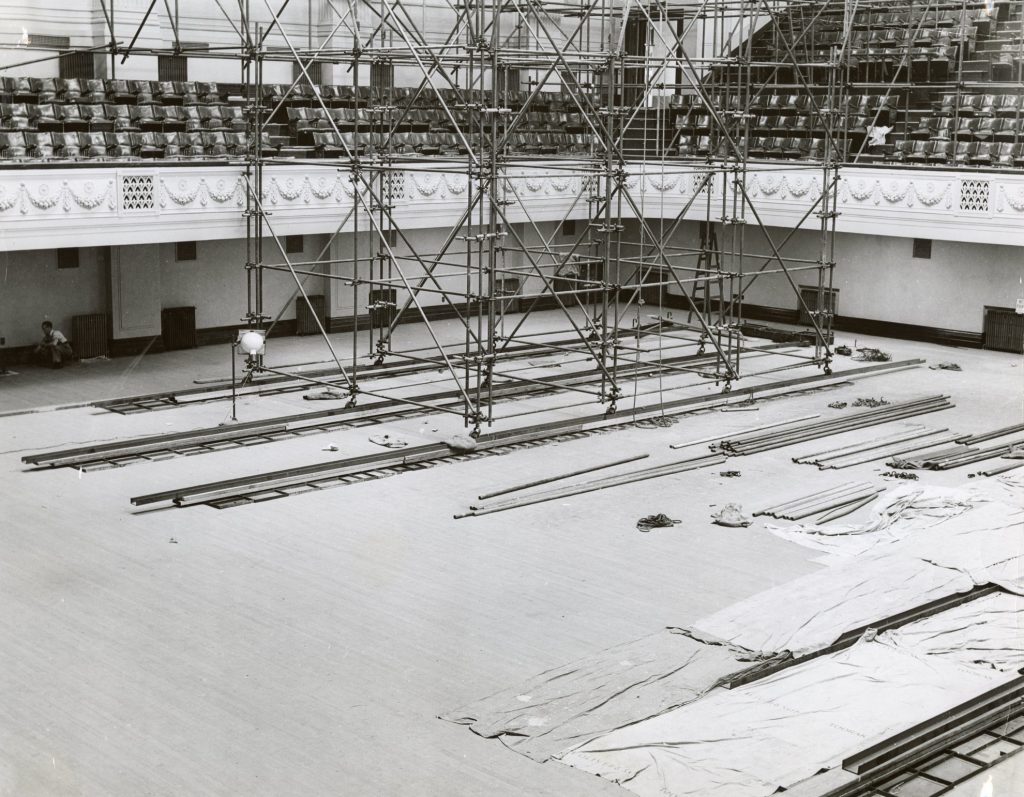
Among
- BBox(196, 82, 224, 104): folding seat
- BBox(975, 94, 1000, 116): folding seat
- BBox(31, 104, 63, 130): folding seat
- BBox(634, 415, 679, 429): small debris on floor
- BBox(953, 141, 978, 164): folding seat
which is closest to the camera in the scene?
BBox(634, 415, 679, 429): small debris on floor

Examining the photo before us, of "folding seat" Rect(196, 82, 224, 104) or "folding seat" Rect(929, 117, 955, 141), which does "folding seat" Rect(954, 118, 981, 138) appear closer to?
"folding seat" Rect(929, 117, 955, 141)

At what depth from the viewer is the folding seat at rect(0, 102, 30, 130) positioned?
1622 centimetres

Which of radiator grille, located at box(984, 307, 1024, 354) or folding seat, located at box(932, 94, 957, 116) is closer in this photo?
radiator grille, located at box(984, 307, 1024, 354)

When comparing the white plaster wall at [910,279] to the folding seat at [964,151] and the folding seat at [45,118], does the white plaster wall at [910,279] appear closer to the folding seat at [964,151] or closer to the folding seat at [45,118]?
the folding seat at [964,151]

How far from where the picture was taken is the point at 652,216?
2261 centimetres

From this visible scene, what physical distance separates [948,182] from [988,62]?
432 centimetres

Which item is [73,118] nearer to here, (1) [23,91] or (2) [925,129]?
(1) [23,91]

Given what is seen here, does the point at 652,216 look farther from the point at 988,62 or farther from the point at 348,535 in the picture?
the point at 348,535

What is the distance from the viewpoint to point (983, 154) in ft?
64.8

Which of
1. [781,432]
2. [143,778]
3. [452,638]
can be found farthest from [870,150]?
[143,778]

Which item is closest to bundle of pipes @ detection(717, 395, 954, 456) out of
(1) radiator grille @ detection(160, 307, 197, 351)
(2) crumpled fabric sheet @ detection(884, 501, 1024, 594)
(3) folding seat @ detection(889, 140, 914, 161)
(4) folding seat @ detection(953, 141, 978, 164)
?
(2) crumpled fabric sheet @ detection(884, 501, 1024, 594)

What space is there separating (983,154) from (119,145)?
12.3 m

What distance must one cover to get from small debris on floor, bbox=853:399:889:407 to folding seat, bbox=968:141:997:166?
5.46 metres

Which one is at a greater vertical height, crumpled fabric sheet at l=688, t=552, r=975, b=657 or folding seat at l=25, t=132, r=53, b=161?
folding seat at l=25, t=132, r=53, b=161
